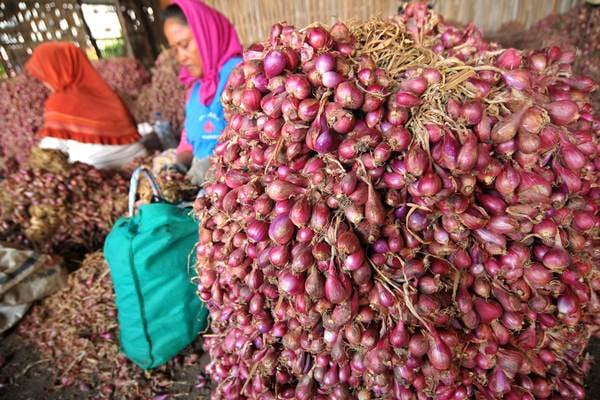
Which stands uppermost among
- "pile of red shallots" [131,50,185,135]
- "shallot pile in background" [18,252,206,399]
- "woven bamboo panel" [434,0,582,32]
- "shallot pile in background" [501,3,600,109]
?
"woven bamboo panel" [434,0,582,32]

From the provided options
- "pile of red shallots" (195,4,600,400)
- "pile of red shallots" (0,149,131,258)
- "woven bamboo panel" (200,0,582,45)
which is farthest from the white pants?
"pile of red shallots" (195,4,600,400)

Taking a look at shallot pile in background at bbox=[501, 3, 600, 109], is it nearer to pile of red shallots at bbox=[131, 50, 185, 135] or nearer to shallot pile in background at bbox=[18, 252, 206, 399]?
shallot pile in background at bbox=[18, 252, 206, 399]

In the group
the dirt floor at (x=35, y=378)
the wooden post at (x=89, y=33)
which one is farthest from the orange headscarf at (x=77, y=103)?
the wooden post at (x=89, y=33)

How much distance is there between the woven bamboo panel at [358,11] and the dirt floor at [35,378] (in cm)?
217

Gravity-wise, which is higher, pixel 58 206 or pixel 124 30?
pixel 124 30

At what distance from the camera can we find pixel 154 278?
5.10 feet

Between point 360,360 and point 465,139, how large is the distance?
0.58m

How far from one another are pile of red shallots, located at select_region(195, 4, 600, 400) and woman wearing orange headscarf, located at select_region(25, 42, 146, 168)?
2353mm

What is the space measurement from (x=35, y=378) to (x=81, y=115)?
1.90 meters

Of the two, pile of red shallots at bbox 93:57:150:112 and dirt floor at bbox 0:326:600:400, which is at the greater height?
pile of red shallots at bbox 93:57:150:112

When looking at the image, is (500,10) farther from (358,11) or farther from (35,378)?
(35,378)

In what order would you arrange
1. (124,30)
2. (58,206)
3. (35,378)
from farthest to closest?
(124,30), (58,206), (35,378)

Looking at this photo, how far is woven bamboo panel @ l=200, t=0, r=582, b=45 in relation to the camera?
290cm

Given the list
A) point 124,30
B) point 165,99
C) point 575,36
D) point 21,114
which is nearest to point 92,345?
point 165,99
